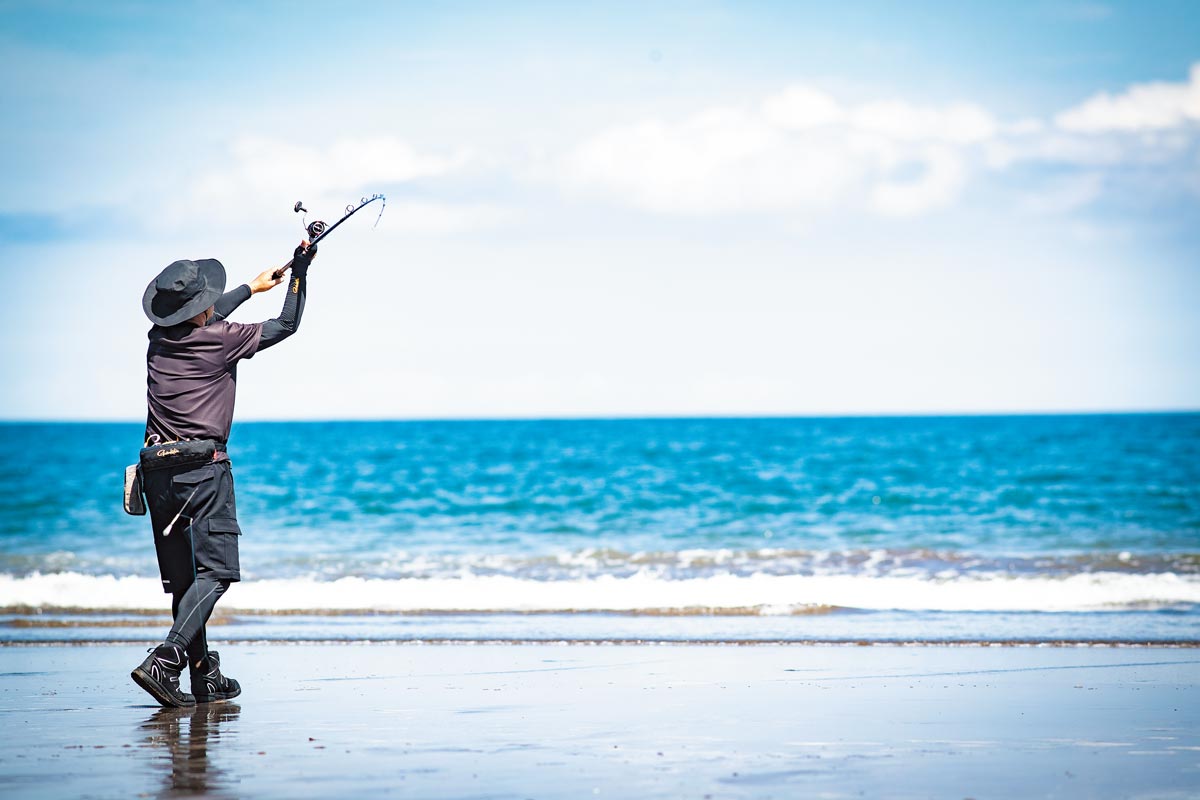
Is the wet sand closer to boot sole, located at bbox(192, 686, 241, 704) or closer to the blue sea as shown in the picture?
boot sole, located at bbox(192, 686, 241, 704)

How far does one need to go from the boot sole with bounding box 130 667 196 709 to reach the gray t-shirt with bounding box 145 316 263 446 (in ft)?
3.24

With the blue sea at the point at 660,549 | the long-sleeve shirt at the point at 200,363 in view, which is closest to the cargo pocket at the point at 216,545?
the long-sleeve shirt at the point at 200,363

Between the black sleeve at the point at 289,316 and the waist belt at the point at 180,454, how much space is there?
0.50m

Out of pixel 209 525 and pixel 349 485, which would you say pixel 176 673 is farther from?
pixel 349 485

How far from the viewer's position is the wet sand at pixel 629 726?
4293 mm

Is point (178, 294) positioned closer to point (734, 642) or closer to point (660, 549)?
point (734, 642)

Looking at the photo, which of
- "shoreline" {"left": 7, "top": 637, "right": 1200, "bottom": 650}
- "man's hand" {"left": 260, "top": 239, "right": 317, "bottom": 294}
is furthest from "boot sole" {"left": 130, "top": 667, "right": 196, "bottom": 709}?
"shoreline" {"left": 7, "top": 637, "right": 1200, "bottom": 650}

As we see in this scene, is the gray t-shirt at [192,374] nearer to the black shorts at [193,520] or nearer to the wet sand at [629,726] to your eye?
the black shorts at [193,520]

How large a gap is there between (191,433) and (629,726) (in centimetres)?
225

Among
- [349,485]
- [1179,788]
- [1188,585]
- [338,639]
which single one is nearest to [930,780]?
[1179,788]

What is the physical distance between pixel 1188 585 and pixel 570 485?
20.8 metres

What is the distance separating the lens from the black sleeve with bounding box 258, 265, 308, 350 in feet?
18.6

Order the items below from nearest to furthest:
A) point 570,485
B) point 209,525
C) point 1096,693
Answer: point 209,525
point 1096,693
point 570,485

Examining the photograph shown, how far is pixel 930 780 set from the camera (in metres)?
4.30
